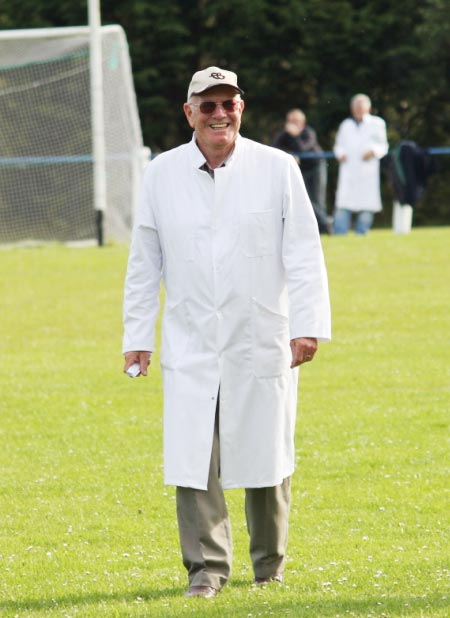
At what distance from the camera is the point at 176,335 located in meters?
5.89

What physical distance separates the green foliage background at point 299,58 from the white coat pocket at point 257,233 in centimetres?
3276

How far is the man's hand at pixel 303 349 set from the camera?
5.77m

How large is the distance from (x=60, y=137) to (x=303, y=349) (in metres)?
21.7

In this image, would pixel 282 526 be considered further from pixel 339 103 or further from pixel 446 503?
pixel 339 103

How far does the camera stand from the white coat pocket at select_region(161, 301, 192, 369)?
19.2 ft

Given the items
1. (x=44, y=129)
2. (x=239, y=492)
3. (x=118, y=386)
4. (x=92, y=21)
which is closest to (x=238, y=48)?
(x=44, y=129)

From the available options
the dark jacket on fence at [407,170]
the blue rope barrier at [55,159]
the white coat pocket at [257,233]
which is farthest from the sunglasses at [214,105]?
the blue rope barrier at [55,159]

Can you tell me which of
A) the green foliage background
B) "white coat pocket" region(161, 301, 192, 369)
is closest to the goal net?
the green foliage background

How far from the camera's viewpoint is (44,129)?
26.4 metres

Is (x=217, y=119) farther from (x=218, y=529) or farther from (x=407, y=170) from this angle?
(x=407, y=170)

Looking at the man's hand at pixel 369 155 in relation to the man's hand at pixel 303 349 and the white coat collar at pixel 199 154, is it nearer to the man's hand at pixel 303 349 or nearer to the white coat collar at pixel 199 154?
the white coat collar at pixel 199 154

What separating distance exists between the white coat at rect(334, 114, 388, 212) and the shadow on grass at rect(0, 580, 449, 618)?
17605 mm

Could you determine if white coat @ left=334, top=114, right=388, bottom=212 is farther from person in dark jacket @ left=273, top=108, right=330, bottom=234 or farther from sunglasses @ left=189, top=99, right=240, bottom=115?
sunglasses @ left=189, top=99, right=240, bottom=115

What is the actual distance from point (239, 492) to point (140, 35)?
3404 cm
